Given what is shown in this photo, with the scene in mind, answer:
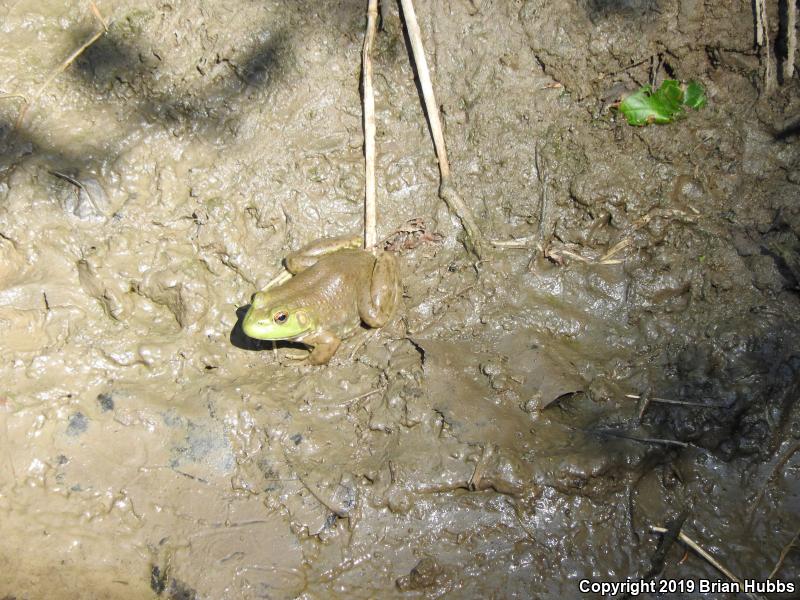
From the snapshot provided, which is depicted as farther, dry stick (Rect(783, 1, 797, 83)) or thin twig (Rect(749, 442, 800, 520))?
dry stick (Rect(783, 1, 797, 83))

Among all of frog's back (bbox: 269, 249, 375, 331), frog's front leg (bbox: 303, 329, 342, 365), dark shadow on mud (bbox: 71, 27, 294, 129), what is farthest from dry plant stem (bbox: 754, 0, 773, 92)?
frog's front leg (bbox: 303, 329, 342, 365)

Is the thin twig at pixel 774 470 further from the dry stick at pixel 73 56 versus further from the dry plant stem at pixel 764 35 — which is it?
the dry stick at pixel 73 56

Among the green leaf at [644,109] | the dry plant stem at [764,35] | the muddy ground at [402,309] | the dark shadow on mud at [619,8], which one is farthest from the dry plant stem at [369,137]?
the dry plant stem at [764,35]

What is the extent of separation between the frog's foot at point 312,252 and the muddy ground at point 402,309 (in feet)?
0.56

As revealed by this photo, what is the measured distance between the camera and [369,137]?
525 centimetres

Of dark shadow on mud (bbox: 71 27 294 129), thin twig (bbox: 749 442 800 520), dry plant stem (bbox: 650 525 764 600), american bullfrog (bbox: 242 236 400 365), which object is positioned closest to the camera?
dry plant stem (bbox: 650 525 764 600)

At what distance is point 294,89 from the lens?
208 inches

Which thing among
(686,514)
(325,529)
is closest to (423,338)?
(325,529)

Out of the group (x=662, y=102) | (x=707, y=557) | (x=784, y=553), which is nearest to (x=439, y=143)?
(x=662, y=102)

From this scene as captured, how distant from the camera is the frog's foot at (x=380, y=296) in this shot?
497 centimetres

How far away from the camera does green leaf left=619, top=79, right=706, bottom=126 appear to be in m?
5.01

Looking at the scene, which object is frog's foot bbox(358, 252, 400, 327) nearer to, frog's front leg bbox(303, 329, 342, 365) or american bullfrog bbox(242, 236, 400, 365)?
american bullfrog bbox(242, 236, 400, 365)

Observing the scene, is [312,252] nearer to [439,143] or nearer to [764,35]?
[439,143]

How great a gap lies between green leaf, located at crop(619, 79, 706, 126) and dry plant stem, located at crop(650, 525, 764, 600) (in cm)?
328
